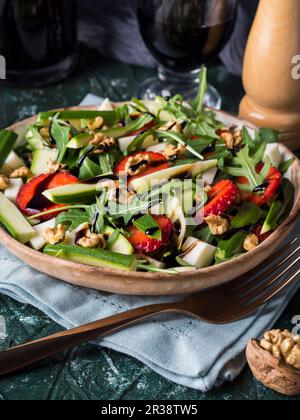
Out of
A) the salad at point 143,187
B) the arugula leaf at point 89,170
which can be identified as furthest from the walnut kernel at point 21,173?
the arugula leaf at point 89,170

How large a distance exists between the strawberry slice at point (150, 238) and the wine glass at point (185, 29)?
94cm

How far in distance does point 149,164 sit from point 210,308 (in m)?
0.43

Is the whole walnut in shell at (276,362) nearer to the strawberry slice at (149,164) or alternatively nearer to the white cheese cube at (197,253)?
the white cheese cube at (197,253)

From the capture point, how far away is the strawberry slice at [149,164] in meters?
1.78

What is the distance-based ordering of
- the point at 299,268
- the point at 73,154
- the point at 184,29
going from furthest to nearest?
the point at 184,29, the point at 73,154, the point at 299,268

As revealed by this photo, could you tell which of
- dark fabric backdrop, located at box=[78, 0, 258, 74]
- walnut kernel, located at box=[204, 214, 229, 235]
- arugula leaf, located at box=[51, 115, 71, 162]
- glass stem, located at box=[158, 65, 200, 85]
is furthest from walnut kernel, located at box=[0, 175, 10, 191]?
dark fabric backdrop, located at box=[78, 0, 258, 74]

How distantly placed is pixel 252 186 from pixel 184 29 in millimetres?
802

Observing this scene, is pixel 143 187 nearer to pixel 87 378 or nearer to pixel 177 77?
pixel 87 378

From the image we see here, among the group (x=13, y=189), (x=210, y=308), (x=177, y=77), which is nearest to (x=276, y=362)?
(x=210, y=308)

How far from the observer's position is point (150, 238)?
160 centimetres

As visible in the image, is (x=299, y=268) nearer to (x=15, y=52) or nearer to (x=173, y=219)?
(x=173, y=219)

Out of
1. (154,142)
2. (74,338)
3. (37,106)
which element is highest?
(154,142)
